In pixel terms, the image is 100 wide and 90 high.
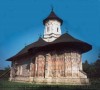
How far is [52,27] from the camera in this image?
30672 millimetres

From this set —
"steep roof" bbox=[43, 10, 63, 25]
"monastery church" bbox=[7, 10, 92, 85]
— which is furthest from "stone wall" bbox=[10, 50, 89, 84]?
"steep roof" bbox=[43, 10, 63, 25]

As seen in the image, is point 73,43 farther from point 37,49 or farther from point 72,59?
point 37,49

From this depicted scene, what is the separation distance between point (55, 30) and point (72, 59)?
9.34 metres

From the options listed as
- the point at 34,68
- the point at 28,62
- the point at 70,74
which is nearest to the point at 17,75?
the point at 28,62

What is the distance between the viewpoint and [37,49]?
78.8 feet

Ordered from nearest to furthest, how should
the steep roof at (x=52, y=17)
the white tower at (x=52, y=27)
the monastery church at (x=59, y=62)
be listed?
the monastery church at (x=59, y=62)
the white tower at (x=52, y=27)
the steep roof at (x=52, y=17)

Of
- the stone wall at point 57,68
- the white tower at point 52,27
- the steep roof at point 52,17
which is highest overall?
the steep roof at point 52,17

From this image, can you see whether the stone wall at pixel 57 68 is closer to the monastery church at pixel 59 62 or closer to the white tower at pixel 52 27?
the monastery church at pixel 59 62

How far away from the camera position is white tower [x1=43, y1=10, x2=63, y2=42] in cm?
3049

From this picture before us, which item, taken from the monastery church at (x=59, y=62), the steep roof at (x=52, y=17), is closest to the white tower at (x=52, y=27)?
the steep roof at (x=52, y=17)

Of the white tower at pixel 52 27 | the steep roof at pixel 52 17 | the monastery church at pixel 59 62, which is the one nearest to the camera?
the monastery church at pixel 59 62

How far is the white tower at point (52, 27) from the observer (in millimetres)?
30491

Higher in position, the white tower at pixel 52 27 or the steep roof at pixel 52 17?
the steep roof at pixel 52 17

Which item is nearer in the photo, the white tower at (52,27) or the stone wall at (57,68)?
the stone wall at (57,68)
